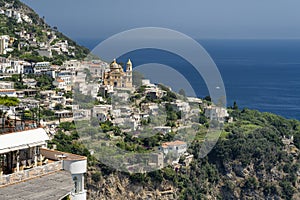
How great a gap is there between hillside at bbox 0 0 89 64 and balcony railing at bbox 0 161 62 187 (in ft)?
80.7

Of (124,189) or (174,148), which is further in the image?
(174,148)

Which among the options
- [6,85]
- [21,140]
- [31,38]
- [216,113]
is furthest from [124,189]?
[31,38]

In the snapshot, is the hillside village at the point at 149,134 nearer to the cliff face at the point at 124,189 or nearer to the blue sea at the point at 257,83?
the cliff face at the point at 124,189

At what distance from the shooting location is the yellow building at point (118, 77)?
24.0 meters

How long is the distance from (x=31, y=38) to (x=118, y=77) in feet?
40.6

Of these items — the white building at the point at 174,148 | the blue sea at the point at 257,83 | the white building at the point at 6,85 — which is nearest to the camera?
the white building at the point at 174,148

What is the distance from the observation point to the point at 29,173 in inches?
193

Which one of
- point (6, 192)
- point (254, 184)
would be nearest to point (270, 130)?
point (254, 184)

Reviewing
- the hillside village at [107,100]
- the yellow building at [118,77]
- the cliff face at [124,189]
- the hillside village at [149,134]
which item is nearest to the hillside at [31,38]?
the hillside village at [149,134]

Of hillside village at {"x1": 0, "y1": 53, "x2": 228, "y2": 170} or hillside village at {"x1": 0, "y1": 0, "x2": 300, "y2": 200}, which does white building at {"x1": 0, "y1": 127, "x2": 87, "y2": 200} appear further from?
hillside village at {"x1": 0, "y1": 53, "x2": 228, "y2": 170}

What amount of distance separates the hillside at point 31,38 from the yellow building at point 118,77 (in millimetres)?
5857

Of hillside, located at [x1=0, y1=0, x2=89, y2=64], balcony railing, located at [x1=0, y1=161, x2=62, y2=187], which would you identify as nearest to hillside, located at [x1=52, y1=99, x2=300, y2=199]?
hillside, located at [x1=0, y1=0, x2=89, y2=64]

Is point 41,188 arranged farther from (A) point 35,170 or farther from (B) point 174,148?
(B) point 174,148

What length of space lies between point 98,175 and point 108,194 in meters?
0.64
